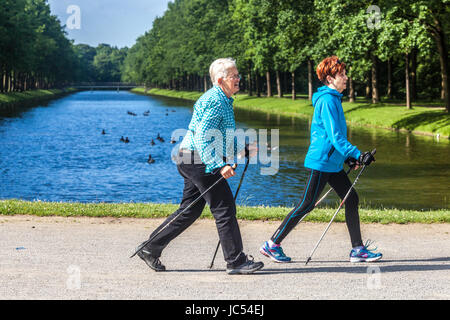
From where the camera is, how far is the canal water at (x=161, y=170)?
17.0 metres

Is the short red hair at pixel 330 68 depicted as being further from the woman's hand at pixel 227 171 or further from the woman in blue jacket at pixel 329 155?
the woman's hand at pixel 227 171

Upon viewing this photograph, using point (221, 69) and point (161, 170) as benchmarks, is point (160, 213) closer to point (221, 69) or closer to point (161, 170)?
point (221, 69)

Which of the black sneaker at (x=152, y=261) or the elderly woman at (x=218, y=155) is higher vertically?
the elderly woman at (x=218, y=155)

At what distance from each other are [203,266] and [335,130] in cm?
199

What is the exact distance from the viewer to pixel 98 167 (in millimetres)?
24203

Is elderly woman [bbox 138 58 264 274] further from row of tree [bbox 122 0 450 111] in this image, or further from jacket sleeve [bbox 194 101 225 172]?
row of tree [bbox 122 0 450 111]

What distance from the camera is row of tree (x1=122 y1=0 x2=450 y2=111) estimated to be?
1256 inches

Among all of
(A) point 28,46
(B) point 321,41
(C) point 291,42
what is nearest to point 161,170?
(B) point 321,41

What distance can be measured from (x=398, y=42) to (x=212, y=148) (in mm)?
27022

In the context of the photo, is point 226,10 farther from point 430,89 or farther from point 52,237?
point 52,237

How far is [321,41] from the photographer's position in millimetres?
44531

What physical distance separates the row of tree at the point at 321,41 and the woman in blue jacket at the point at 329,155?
24.2 meters

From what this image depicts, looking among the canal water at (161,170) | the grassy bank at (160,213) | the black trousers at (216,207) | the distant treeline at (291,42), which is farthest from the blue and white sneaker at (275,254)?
the distant treeline at (291,42)

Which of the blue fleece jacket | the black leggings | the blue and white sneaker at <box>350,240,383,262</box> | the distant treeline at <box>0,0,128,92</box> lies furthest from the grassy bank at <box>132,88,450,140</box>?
the distant treeline at <box>0,0,128,92</box>
